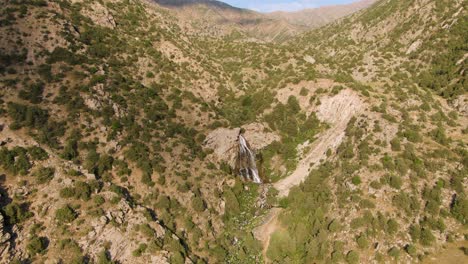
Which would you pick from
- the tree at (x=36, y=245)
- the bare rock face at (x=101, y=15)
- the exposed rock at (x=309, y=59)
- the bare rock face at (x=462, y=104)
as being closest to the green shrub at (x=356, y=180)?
the bare rock face at (x=462, y=104)

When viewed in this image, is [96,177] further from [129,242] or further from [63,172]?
[129,242]

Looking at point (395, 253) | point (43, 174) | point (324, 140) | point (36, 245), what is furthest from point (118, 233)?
point (324, 140)

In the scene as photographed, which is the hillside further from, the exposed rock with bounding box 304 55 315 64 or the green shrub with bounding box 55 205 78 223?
the exposed rock with bounding box 304 55 315 64

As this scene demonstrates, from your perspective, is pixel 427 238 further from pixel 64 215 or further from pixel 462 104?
pixel 64 215

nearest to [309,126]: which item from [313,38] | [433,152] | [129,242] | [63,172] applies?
[433,152]

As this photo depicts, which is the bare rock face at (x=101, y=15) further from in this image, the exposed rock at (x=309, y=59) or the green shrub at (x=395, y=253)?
the green shrub at (x=395, y=253)

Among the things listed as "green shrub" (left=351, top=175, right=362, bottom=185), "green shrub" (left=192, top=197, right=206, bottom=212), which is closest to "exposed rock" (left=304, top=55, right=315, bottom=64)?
→ "green shrub" (left=351, top=175, right=362, bottom=185)

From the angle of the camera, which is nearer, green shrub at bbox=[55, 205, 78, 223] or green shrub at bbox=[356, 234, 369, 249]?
green shrub at bbox=[55, 205, 78, 223]

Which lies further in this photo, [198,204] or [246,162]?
[246,162]
